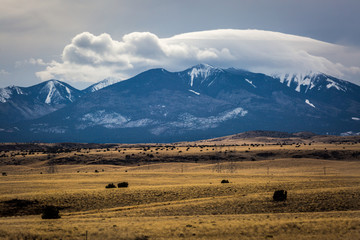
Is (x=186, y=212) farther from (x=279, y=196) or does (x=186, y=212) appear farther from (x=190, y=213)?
(x=279, y=196)

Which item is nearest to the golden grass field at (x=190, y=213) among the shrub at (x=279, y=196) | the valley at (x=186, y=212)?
the valley at (x=186, y=212)

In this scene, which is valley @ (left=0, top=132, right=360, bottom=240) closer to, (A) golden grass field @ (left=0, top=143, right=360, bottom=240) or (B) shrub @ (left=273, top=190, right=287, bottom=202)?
(A) golden grass field @ (left=0, top=143, right=360, bottom=240)

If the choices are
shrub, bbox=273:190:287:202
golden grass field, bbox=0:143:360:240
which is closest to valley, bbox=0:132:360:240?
golden grass field, bbox=0:143:360:240

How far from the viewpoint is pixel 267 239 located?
23734 millimetres

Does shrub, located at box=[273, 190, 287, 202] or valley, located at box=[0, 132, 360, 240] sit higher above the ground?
shrub, located at box=[273, 190, 287, 202]

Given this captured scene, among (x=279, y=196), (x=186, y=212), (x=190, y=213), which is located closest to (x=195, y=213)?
(x=190, y=213)

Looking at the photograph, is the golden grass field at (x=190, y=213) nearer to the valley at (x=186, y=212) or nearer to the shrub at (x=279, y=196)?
the valley at (x=186, y=212)

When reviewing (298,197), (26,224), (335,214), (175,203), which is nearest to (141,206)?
(175,203)

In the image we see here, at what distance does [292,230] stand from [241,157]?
88.5 metres

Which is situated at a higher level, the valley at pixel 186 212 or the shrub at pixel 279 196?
the shrub at pixel 279 196

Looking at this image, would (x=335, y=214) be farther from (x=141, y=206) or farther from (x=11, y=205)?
(x=11, y=205)

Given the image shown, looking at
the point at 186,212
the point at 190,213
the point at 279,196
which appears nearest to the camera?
the point at 190,213

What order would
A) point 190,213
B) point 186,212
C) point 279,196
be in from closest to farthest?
point 190,213 < point 186,212 < point 279,196

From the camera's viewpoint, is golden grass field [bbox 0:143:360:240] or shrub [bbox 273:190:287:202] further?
shrub [bbox 273:190:287:202]
